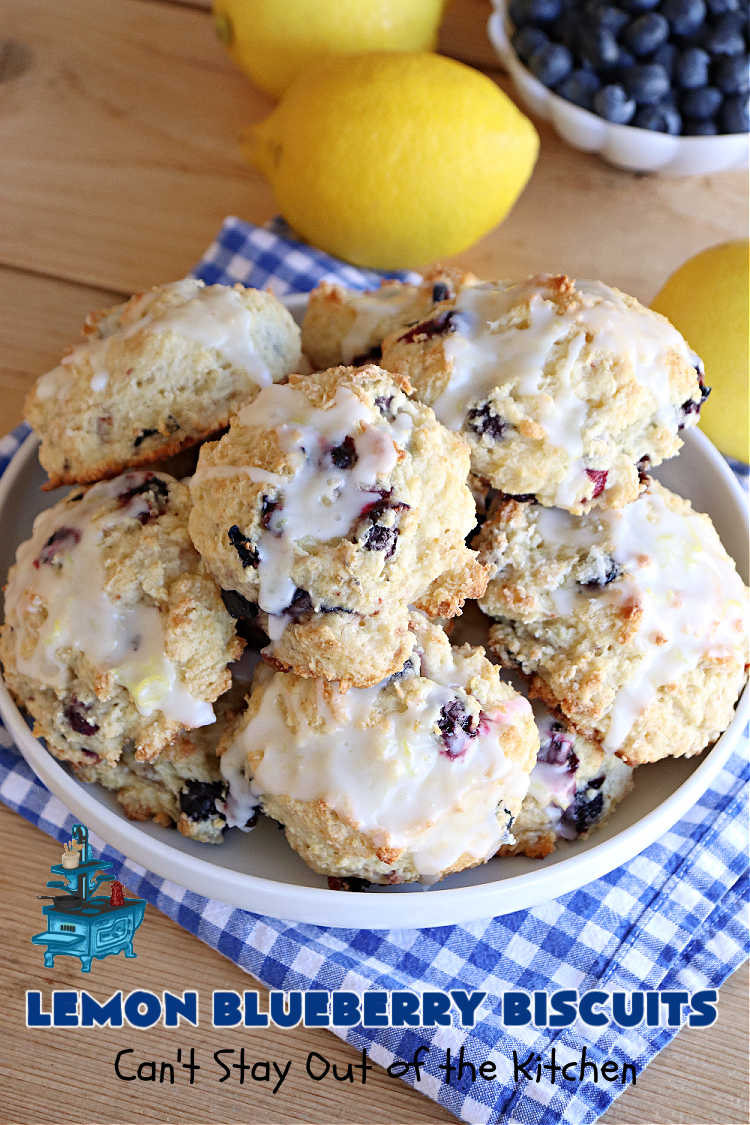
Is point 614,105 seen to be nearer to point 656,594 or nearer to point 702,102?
point 702,102

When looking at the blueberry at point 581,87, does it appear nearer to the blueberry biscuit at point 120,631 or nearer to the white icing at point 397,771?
the blueberry biscuit at point 120,631

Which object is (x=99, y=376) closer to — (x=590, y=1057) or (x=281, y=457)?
(x=281, y=457)

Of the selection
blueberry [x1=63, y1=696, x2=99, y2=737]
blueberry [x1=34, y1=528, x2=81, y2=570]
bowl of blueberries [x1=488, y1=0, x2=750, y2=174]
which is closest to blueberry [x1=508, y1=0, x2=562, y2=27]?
bowl of blueberries [x1=488, y1=0, x2=750, y2=174]

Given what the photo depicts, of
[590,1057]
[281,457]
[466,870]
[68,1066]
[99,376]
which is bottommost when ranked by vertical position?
[68,1066]

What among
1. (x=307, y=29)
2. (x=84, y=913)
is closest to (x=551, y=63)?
(x=307, y=29)

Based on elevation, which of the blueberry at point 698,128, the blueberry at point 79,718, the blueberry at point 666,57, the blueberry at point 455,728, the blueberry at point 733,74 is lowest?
the blueberry at point 79,718

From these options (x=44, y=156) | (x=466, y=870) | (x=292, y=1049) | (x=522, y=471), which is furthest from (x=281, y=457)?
(x=44, y=156)

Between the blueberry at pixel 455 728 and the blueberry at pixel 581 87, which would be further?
the blueberry at pixel 581 87

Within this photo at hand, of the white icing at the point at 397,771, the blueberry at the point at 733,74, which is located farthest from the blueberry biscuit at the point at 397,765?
the blueberry at the point at 733,74
